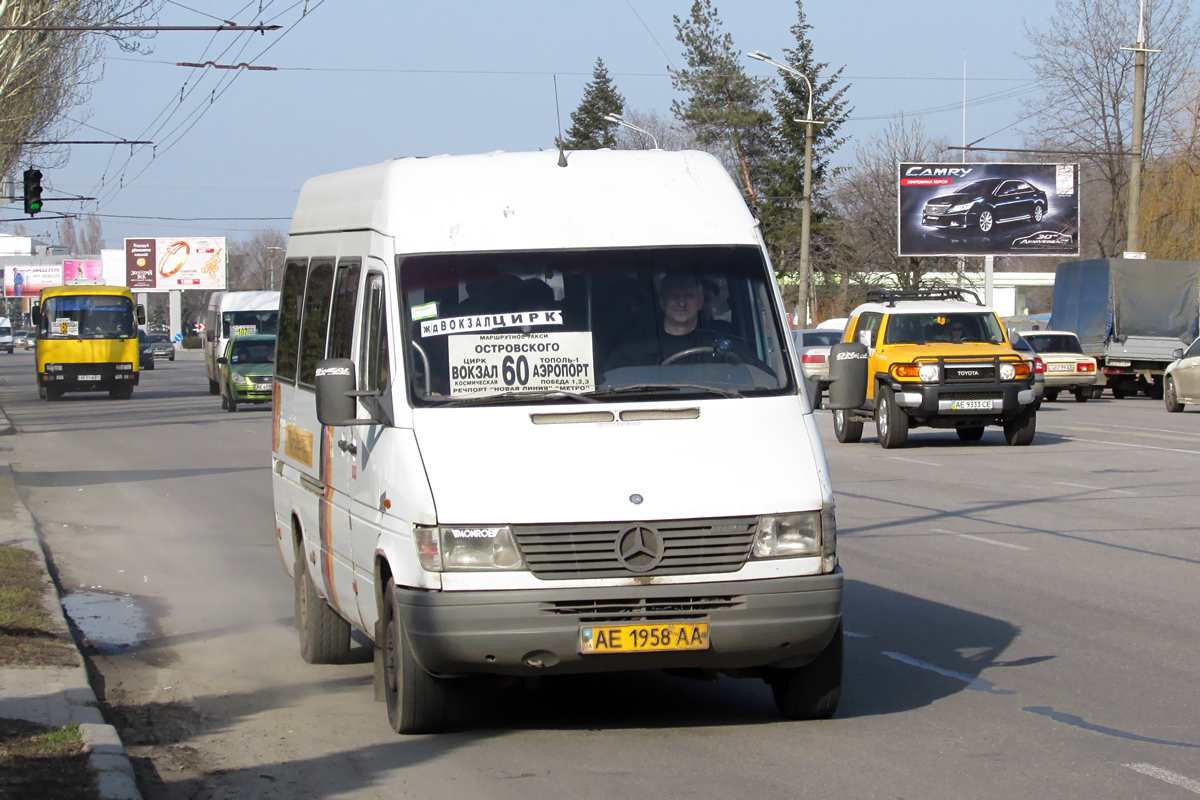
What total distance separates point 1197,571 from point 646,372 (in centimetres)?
566

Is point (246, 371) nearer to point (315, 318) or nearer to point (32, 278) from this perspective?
point (315, 318)

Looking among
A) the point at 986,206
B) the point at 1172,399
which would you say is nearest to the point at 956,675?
the point at 1172,399

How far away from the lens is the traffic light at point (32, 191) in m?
33.7

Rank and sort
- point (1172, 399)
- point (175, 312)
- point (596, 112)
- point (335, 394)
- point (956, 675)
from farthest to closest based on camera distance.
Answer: point (175, 312)
point (596, 112)
point (1172, 399)
point (956, 675)
point (335, 394)

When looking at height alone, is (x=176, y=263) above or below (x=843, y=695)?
above

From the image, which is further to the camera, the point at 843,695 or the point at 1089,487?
the point at 1089,487

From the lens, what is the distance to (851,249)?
223 feet

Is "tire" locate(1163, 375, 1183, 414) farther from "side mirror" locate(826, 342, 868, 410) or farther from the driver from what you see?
the driver

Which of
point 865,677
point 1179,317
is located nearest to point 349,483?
point 865,677

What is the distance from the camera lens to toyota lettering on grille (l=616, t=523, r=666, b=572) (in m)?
5.51

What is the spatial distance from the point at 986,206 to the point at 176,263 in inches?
3376

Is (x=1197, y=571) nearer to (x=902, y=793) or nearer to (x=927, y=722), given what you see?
(x=927, y=722)

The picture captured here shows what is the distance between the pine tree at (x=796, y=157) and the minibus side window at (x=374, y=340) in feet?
174

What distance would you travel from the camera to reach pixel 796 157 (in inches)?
2467
